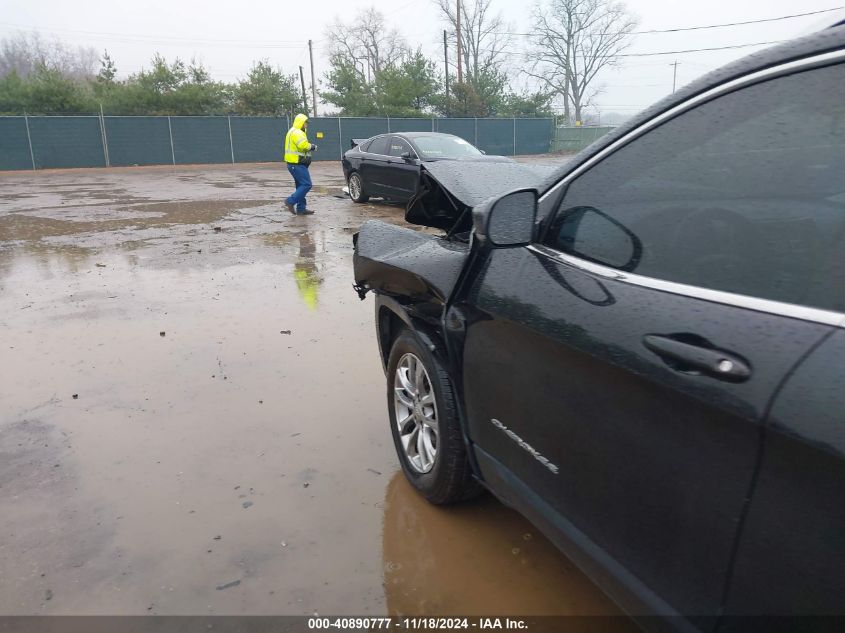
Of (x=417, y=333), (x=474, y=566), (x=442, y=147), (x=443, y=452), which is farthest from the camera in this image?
(x=442, y=147)

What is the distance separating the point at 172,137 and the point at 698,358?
100 feet

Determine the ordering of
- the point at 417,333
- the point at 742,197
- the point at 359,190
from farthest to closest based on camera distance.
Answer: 1. the point at 359,190
2. the point at 417,333
3. the point at 742,197

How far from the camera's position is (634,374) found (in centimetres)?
154

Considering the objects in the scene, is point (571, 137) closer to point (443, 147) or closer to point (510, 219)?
point (443, 147)

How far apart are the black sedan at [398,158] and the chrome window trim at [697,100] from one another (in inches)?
374

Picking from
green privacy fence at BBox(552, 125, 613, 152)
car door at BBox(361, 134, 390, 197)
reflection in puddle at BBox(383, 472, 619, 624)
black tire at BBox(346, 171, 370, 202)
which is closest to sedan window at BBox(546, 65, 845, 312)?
reflection in puddle at BBox(383, 472, 619, 624)

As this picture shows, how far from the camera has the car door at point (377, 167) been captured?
1287 cm

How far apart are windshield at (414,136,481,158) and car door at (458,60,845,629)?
10.3 m

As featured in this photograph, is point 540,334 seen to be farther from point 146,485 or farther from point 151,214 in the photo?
point 151,214

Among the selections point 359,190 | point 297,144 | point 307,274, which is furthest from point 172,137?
point 307,274

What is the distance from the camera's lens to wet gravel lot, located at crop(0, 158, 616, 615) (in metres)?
2.38

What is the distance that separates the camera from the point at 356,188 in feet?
46.0

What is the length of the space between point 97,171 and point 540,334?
28390 millimetres

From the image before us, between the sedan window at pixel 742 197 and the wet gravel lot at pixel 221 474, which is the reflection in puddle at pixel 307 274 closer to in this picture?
the wet gravel lot at pixel 221 474
